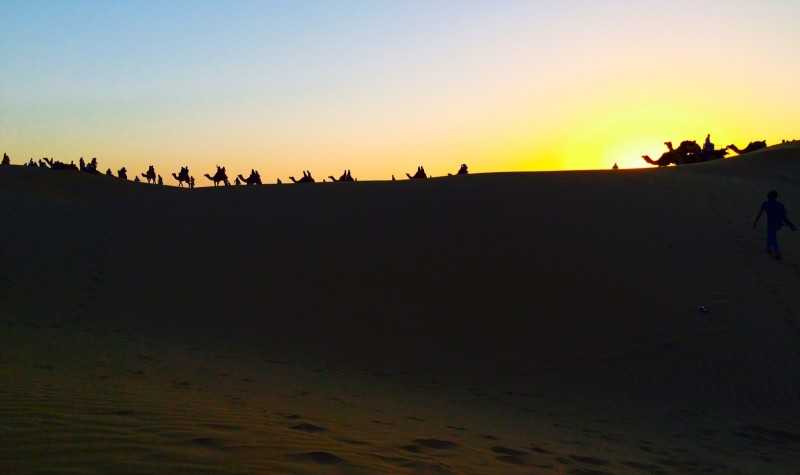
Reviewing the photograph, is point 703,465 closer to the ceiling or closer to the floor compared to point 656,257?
closer to the floor

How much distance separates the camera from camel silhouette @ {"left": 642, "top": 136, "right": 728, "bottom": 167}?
3800 cm

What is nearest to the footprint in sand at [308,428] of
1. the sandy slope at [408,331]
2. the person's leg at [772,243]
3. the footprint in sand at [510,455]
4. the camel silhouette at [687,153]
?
the sandy slope at [408,331]

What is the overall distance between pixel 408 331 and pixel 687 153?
30139mm

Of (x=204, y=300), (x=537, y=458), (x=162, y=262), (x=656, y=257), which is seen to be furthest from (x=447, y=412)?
(x=162, y=262)

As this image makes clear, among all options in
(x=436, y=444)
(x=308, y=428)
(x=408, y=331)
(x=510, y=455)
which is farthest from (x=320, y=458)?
(x=408, y=331)

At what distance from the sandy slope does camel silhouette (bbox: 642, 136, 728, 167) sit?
15.3m

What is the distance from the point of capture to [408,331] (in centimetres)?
1238

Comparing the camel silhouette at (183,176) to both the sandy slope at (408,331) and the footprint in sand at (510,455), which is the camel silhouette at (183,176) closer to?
the sandy slope at (408,331)

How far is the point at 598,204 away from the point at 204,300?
10324mm

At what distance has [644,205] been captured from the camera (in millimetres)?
19500

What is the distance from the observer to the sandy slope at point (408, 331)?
5.83m

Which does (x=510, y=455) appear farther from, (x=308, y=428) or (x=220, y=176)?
(x=220, y=176)

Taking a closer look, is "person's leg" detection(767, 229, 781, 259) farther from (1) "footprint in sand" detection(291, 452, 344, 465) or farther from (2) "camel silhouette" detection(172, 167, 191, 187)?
(2) "camel silhouette" detection(172, 167, 191, 187)

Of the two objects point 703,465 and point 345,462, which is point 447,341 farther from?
point 345,462
